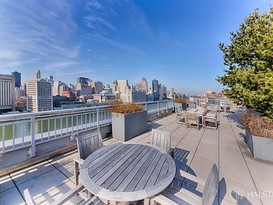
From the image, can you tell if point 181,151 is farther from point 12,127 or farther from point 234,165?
point 12,127

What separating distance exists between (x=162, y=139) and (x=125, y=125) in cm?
188

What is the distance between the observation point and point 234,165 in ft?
9.45

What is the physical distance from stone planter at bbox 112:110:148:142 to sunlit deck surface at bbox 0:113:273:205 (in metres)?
0.48

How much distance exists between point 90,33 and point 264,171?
15514 millimetres

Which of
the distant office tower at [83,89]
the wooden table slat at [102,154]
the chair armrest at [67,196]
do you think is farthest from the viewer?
the distant office tower at [83,89]

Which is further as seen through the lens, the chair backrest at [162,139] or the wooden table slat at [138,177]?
the chair backrest at [162,139]

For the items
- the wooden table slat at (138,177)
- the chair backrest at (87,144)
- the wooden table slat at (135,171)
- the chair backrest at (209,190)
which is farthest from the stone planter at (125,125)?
the chair backrest at (209,190)

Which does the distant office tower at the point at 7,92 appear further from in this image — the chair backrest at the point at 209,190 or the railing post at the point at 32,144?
the chair backrest at the point at 209,190

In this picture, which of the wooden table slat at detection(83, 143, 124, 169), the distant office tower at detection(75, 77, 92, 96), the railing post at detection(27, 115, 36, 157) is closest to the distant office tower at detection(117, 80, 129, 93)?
the distant office tower at detection(75, 77, 92, 96)

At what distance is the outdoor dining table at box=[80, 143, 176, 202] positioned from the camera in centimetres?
119

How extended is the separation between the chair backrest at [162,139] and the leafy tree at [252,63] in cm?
296

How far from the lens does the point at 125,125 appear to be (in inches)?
164

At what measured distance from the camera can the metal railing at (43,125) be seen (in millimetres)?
2551

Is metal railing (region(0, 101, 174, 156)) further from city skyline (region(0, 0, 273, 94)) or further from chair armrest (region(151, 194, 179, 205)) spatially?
city skyline (region(0, 0, 273, 94))
